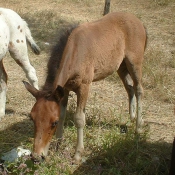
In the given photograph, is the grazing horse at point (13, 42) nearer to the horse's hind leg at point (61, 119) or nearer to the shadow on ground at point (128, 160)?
the horse's hind leg at point (61, 119)

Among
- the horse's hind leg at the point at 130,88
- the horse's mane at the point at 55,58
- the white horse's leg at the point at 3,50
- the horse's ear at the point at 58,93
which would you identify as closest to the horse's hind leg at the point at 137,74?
the horse's hind leg at the point at 130,88

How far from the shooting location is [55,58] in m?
4.78

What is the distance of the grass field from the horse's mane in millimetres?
181

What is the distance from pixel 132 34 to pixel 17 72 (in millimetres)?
3648

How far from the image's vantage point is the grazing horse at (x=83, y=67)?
164 inches

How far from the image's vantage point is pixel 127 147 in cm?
482

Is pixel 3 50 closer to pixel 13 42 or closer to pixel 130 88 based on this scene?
pixel 13 42

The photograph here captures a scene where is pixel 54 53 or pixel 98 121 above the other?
pixel 54 53

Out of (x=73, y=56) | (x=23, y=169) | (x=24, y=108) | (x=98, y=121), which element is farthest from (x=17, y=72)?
(x=23, y=169)

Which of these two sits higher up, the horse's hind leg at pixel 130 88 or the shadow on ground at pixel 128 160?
the horse's hind leg at pixel 130 88

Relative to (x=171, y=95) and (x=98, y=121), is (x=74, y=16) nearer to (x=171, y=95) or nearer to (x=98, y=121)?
(x=171, y=95)

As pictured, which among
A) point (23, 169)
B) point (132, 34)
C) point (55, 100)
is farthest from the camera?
point (132, 34)

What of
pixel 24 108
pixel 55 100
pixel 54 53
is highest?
pixel 54 53

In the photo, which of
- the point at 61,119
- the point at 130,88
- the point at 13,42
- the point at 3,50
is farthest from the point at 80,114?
the point at 13,42
